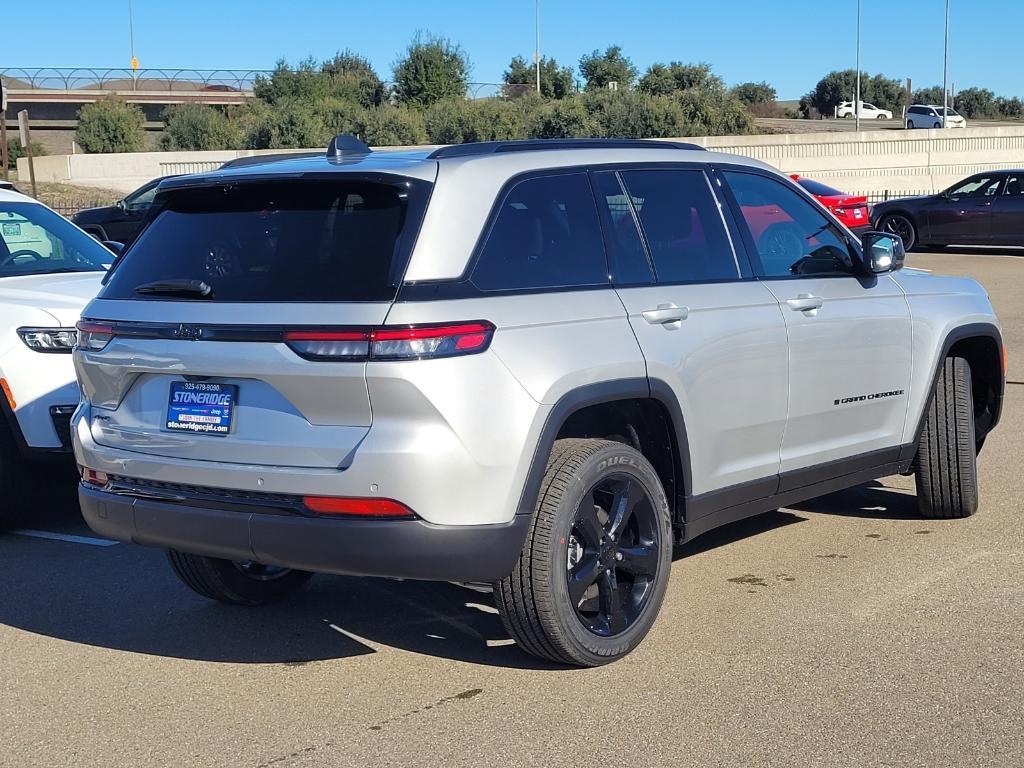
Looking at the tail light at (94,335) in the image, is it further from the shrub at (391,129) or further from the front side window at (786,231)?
the shrub at (391,129)

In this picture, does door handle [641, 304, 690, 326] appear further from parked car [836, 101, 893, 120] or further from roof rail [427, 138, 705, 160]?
parked car [836, 101, 893, 120]

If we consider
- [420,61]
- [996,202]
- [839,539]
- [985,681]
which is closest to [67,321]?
[839,539]

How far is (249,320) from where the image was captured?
4414mm

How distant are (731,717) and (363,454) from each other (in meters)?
1.47

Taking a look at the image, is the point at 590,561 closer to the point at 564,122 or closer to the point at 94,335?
the point at 94,335

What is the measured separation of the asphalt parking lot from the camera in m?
4.14

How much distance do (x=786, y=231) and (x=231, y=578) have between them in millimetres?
2895

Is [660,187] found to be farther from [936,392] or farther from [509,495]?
[936,392]

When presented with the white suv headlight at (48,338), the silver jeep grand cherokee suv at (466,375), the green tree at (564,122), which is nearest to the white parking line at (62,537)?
the white suv headlight at (48,338)

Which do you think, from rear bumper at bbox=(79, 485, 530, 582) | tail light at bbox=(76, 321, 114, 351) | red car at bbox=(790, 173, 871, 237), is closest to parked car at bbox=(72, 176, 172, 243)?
red car at bbox=(790, 173, 871, 237)

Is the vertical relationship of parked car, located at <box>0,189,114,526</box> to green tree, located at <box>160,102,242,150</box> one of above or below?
below

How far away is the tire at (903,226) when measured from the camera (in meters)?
26.0


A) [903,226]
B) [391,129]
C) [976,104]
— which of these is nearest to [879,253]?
[903,226]

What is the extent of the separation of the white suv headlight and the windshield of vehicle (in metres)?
1.01
